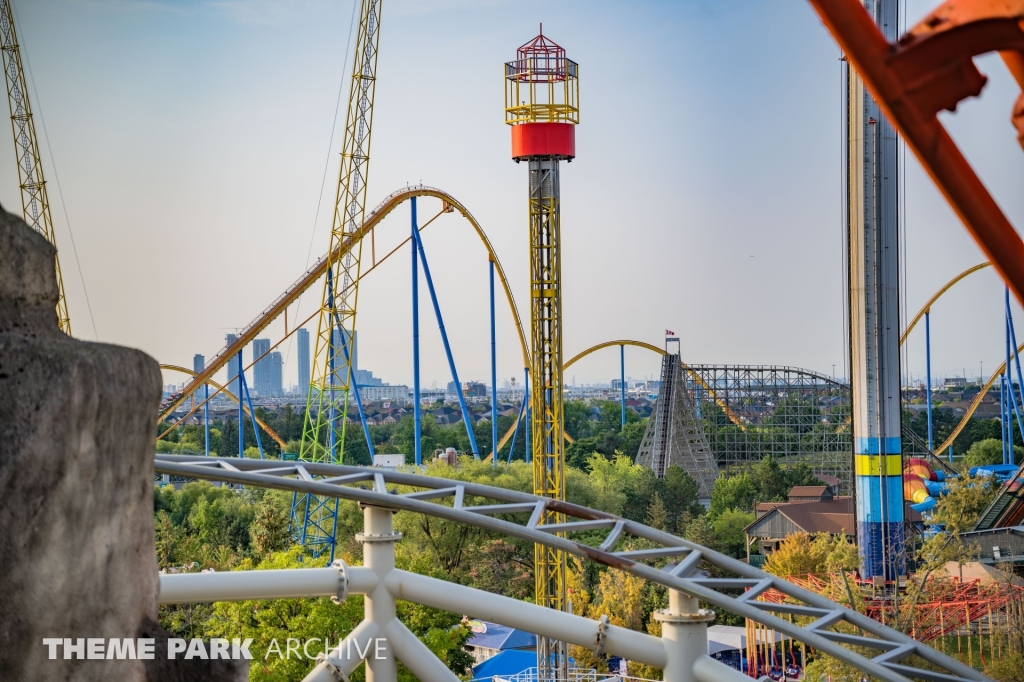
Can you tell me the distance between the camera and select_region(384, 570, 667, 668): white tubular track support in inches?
187

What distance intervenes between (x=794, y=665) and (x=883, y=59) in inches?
573

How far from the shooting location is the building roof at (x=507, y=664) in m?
14.7

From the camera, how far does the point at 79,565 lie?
1.56 m

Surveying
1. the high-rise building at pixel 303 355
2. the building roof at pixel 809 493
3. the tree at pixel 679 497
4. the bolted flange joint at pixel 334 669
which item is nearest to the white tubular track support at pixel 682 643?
the bolted flange joint at pixel 334 669

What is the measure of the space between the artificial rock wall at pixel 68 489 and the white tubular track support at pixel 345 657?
3084 mm

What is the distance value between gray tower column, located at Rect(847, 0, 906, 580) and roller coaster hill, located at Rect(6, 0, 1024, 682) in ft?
0.09

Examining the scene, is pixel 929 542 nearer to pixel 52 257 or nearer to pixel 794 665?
pixel 794 665

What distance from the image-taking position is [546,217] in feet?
50.6

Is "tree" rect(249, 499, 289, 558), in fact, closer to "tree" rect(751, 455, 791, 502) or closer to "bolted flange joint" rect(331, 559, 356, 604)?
"tree" rect(751, 455, 791, 502)

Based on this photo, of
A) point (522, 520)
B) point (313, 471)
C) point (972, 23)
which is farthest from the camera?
point (522, 520)

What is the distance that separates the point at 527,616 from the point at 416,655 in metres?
0.50

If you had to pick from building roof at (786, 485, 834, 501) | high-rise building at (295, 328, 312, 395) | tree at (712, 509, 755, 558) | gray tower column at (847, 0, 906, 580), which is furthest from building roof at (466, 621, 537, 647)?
high-rise building at (295, 328, 312, 395)

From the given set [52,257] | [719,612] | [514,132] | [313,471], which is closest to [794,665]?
[719,612]

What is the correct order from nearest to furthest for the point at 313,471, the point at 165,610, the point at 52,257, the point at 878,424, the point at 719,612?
the point at 52,257
the point at 313,471
the point at 165,610
the point at 878,424
the point at 719,612
